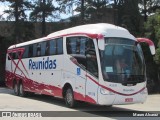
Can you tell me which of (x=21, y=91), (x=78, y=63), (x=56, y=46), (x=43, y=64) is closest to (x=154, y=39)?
(x=21, y=91)

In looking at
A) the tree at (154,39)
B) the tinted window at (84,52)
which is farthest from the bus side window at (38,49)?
the tree at (154,39)

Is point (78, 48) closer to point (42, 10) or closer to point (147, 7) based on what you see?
point (42, 10)

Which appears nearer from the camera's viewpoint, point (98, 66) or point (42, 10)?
point (98, 66)

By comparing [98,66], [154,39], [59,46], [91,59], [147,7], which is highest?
[147,7]

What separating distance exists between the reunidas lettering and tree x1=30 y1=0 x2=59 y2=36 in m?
19.2

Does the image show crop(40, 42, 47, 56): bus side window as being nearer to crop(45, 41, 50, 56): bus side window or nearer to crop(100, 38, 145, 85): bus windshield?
crop(45, 41, 50, 56): bus side window

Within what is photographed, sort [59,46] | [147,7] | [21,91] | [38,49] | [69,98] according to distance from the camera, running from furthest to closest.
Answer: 1. [147,7]
2. [21,91]
3. [38,49]
4. [59,46]
5. [69,98]

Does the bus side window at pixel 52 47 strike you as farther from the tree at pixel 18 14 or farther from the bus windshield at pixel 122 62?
the tree at pixel 18 14

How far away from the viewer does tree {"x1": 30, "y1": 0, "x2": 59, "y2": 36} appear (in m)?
41.7

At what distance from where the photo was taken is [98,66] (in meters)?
15.3

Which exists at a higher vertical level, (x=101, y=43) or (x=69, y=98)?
(x=101, y=43)

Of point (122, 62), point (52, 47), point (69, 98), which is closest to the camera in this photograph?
point (122, 62)

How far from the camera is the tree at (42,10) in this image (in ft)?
137

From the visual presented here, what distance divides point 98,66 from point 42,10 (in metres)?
27.3
